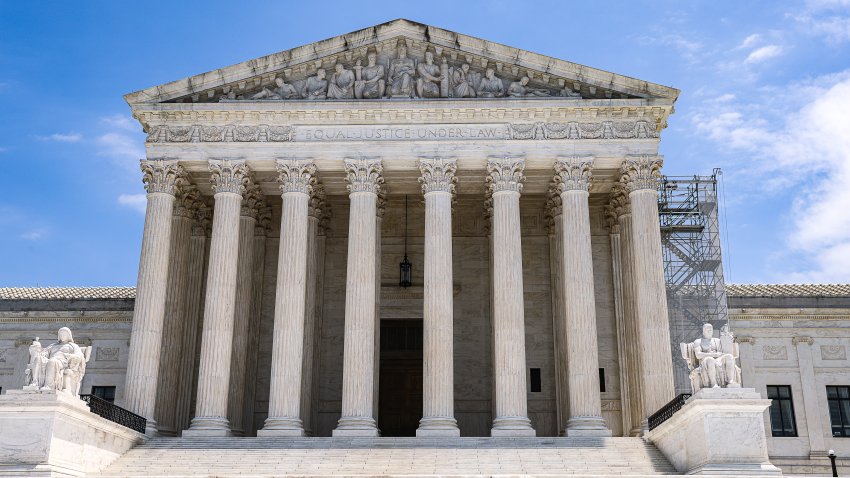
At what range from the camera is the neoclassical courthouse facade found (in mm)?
32406

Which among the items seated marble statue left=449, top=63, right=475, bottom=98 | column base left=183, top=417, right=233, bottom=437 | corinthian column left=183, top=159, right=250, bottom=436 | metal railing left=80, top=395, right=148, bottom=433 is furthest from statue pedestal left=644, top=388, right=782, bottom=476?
metal railing left=80, top=395, right=148, bottom=433

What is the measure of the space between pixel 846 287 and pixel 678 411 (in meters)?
21.3

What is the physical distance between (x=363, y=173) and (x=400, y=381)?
1072 cm

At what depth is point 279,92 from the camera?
116 feet

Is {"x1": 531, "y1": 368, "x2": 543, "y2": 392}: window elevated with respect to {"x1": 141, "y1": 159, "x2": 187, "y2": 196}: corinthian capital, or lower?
lower

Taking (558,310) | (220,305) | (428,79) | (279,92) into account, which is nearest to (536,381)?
(558,310)

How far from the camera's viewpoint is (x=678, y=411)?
26891mm

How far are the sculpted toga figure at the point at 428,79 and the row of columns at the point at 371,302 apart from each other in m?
2.73

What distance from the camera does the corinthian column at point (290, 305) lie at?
32.0m

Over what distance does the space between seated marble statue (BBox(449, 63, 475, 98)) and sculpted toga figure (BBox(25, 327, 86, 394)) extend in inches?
658

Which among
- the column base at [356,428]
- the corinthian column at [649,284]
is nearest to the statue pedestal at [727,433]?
the corinthian column at [649,284]

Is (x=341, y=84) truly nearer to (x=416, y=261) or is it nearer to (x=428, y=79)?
(x=428, y=79)

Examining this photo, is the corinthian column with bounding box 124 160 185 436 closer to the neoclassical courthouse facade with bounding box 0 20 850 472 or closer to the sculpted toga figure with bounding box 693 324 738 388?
the neoclassical courthouse facade with bounding box 0 20 850 472

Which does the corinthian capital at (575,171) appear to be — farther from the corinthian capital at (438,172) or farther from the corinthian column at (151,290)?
the corinthian column at (151,290)
